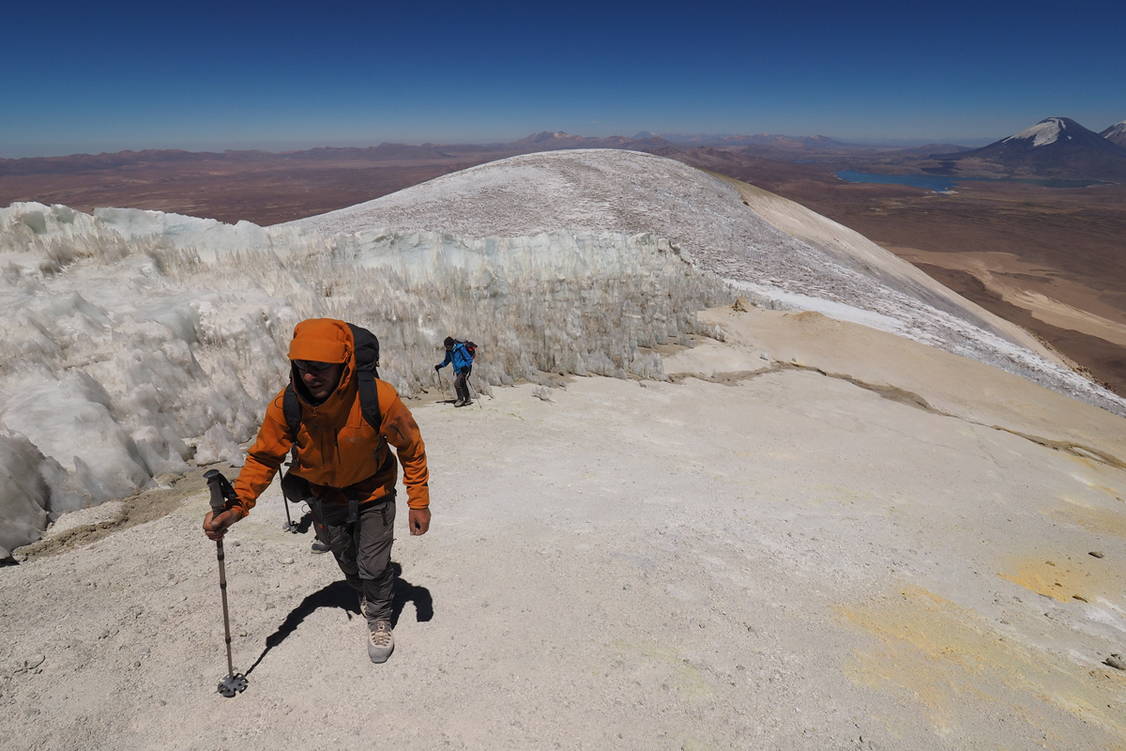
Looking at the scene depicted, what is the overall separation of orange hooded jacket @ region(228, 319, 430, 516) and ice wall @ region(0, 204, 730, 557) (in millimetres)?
2534

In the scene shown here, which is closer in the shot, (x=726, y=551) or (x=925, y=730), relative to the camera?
(x=925, y=730)

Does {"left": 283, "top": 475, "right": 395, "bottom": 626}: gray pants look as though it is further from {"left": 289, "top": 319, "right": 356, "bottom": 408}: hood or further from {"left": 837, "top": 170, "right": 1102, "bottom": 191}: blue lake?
{"left": 837, "top": 170, "right": 1102, "bottom": 191}: blue lake

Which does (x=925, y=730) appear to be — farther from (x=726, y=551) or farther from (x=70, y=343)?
(x=70, y=343)

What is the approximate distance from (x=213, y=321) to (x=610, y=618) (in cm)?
643

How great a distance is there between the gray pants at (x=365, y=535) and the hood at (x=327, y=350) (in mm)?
598

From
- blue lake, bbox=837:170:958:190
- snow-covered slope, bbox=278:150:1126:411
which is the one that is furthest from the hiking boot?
blue lake, bbox=837:170:958:190

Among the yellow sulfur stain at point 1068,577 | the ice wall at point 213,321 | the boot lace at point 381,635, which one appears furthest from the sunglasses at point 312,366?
the yellow sulfur stain at point 1068,577

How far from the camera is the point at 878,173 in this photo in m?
199

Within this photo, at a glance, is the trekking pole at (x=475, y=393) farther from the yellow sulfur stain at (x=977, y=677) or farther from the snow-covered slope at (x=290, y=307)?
the yellow sulfur stain at (x=977, y=677)

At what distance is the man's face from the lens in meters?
2.44

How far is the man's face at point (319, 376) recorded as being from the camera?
244 centimetres

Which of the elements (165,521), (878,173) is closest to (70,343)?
(165,521)

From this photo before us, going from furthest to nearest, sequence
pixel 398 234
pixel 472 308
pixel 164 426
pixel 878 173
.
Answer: pixel 878 173
pixel 398 234
pixel 472 308
pixel 164 426

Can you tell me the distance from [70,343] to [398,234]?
7.69 m
